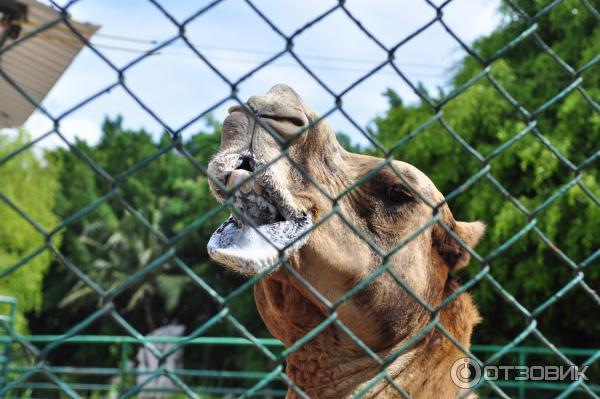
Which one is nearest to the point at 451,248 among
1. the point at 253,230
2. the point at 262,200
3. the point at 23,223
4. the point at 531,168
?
the point at 262,200

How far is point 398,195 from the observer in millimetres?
3400

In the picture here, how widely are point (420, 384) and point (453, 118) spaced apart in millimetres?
10871

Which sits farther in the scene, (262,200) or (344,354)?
(344,354)

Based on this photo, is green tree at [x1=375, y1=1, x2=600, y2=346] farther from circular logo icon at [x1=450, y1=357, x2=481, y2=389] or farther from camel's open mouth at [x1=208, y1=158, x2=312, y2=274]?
camel's open mouth at [x1=208, y1=158, x2=312, y2=274]

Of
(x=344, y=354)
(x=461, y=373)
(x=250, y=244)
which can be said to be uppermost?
(x=250, y=244)

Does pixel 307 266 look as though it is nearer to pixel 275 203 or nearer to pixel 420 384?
pixel 275 203

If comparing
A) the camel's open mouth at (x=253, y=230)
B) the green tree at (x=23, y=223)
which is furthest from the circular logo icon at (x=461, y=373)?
the green tree at (x=23, y=223)

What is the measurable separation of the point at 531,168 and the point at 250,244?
1219cm

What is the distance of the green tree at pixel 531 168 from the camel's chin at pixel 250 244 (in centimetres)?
997

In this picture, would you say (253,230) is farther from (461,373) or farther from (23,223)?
(23,223)

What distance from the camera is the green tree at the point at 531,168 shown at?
12.6 meters

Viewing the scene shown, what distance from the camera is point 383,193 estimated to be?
3410mm

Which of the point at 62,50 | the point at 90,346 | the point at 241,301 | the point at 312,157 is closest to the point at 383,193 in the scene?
the point at 312,157

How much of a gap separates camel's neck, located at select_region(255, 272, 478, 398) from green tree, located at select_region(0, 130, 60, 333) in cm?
2391
